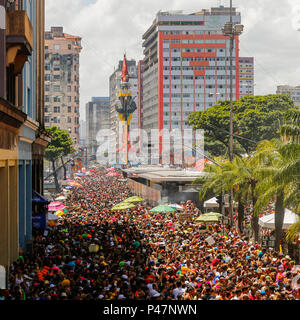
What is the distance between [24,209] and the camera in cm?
2380

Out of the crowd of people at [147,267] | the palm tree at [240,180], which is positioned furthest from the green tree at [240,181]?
the crowd of people at [147,267]

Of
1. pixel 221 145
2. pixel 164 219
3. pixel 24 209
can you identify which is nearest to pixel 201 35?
pixel 221 145

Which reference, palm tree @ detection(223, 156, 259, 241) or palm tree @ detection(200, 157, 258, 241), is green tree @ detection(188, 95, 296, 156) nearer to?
palm tree @ detection(200, 157, 258, 241)

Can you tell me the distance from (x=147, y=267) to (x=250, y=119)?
4932cm

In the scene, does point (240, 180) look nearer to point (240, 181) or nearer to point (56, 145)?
point (240, 181)

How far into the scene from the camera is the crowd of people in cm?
1502

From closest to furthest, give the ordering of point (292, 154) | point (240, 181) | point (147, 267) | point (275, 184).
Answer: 1. point (147, 267)
2. point (292, 154)
3. point (275, 184)
4. point (240, 181)

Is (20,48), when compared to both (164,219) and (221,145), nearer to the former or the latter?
(164,219)

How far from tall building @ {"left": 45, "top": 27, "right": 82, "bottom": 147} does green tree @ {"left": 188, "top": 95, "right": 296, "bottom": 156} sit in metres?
66.2

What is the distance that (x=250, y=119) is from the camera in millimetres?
65500

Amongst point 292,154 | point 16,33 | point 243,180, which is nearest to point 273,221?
point 243,180

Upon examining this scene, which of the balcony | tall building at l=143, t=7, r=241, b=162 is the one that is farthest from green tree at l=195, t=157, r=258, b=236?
tall building at l=143, t=7, r=241, b=162

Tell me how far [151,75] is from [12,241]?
139320 millimetres

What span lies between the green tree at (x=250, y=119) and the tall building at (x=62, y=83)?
217 feet
